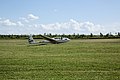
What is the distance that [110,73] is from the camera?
14055mm

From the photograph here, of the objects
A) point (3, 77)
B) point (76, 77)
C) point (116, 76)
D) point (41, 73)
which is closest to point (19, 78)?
point (3, 77)

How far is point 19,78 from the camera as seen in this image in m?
12.6

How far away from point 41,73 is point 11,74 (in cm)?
160

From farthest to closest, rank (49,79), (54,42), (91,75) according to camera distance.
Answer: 1. (54,42)
2. (91,75)
3. (49,79)

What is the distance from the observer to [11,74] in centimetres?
1377

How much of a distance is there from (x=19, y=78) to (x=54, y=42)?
42.5 m

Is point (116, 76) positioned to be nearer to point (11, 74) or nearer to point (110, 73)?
point (110, 73)

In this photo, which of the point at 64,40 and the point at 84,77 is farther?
the point at 64,40

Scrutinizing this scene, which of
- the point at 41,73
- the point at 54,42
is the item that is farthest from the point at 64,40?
the point at 41,73

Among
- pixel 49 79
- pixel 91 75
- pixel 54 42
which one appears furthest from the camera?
pixel 54 42

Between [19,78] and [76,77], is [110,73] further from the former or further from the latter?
[19,78]

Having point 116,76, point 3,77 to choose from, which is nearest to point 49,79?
point 3,77

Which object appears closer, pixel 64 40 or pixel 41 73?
pixel 41 73

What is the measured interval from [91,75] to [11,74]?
4204mm
